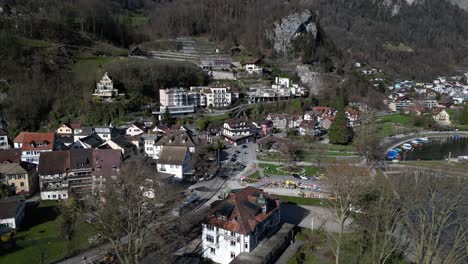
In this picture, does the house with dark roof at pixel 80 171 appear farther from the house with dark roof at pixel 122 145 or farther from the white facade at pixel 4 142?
the white facade at pixel 4 142

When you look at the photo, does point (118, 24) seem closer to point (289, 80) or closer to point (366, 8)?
point (289, 80)

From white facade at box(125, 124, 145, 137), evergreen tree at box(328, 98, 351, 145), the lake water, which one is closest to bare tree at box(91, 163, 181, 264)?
white facade at box(125, 124, 145, 137)

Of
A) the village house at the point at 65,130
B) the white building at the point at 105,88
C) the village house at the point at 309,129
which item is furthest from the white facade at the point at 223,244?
the white building at the point at 105,88

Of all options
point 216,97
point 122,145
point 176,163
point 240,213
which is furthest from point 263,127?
point 240,213

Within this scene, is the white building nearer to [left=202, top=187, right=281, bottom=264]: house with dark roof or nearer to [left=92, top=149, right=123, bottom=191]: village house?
[left=92, top=149, right=123, bottom=191]: village house

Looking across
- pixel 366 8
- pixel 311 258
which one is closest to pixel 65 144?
pixel 311 258
